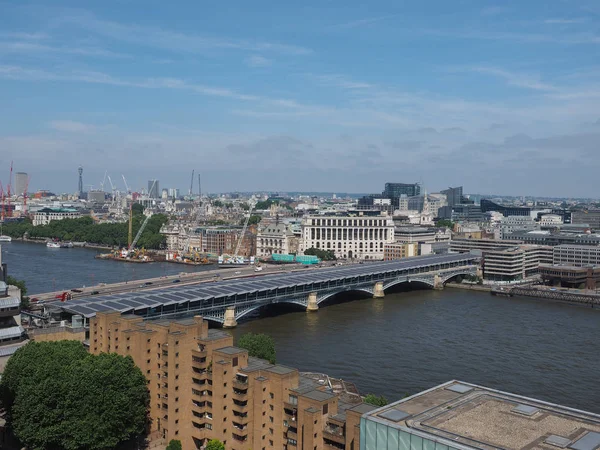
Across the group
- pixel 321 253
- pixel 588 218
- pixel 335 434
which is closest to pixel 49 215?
pixel 321 253

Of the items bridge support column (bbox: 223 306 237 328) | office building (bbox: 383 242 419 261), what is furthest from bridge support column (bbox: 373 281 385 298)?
office building (bbox: 383 242 419 261)

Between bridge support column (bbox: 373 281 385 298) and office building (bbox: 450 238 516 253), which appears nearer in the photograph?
bridge support column (bbox: 373 281 385 298)

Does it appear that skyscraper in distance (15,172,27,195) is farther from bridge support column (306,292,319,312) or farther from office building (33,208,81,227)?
bridge support column (306,292,319,312)

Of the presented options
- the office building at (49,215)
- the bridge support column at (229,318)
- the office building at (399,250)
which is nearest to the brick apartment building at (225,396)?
the bridge support column at (229,318)

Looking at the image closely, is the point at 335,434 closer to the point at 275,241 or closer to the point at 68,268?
the point at 68,268

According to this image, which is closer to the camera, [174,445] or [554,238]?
[174,445]

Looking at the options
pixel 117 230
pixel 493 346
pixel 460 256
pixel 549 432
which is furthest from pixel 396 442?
pixel 117 230

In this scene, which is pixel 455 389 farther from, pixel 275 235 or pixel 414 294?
pixel 275 235
